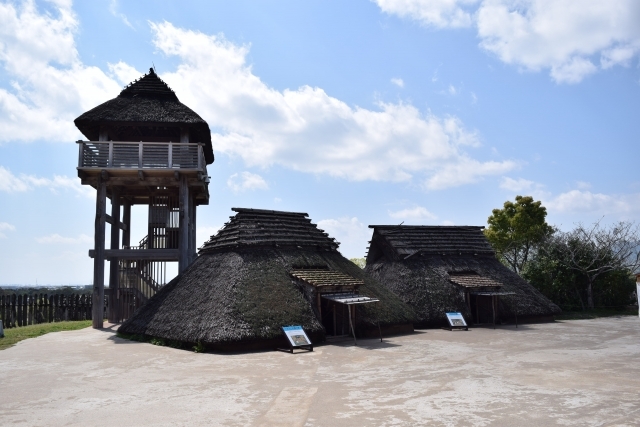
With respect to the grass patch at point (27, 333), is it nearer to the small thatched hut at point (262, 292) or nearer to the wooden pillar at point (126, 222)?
the small thatched hut at point (262, 292)

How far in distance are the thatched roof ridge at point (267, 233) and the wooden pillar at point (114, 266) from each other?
5.79 metres

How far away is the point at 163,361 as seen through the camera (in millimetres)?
12164

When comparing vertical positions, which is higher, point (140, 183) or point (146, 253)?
point (140, 183)

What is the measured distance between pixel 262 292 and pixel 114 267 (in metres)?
11.0

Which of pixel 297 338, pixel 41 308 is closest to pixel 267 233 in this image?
pixel 297 338

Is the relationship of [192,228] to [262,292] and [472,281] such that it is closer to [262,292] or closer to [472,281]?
[262,292]

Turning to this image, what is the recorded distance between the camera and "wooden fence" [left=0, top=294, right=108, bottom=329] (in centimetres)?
2320

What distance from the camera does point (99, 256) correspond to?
20.2 meters

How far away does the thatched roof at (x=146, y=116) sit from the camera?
67.1ft

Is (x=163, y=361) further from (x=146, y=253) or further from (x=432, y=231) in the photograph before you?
(x=432, y=231)

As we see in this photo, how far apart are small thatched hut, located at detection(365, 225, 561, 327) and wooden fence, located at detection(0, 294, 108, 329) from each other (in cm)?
1503

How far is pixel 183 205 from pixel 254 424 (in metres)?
15.0

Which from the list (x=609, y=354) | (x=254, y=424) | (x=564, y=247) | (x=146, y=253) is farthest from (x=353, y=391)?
(x=564, y=247)

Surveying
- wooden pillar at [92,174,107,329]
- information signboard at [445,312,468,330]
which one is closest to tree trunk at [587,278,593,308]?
information signboard at [445,312,468,330]
